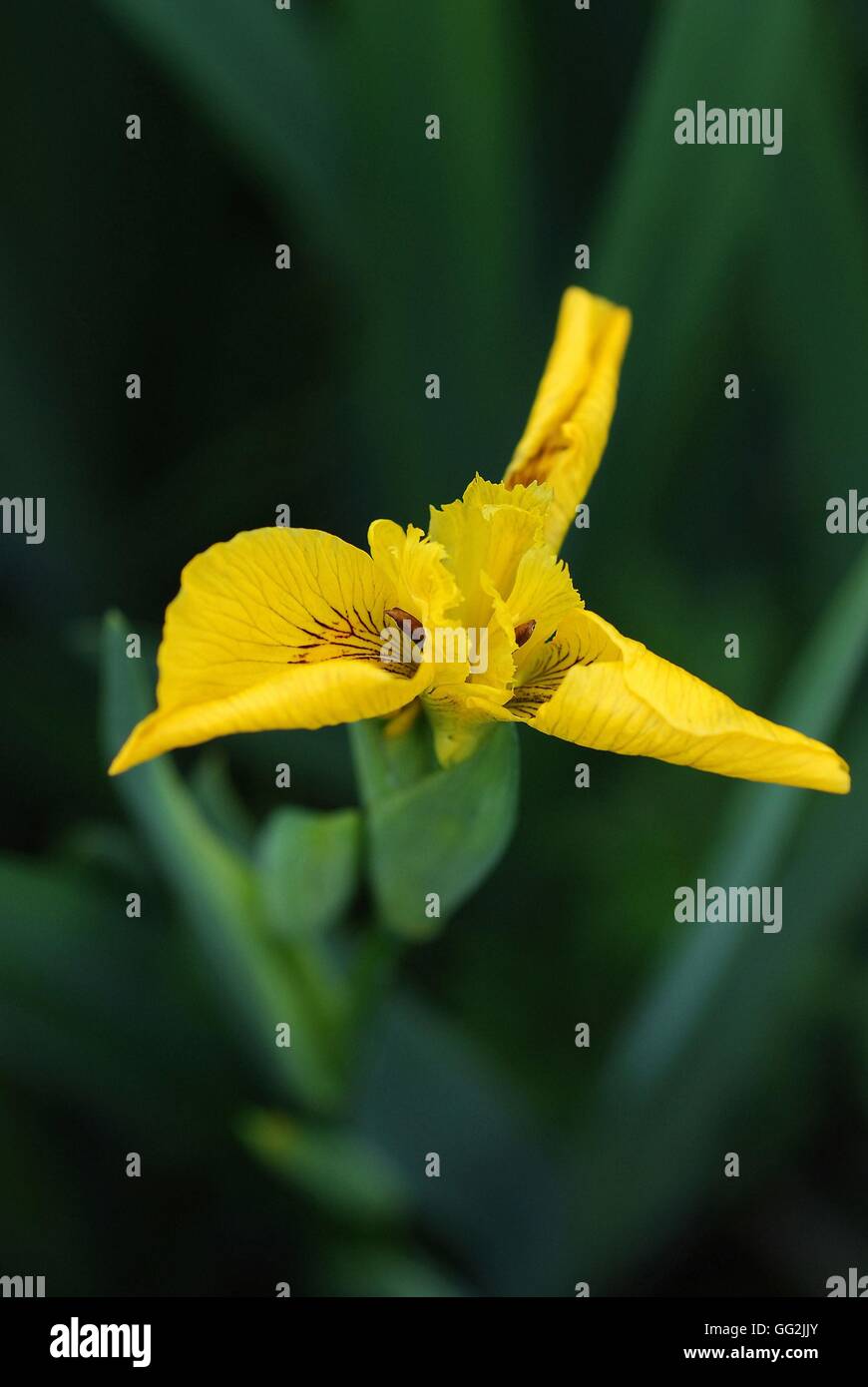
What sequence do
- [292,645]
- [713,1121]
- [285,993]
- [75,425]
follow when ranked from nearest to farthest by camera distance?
[292,645] → [285,993] → [713,1121] → [75,425]

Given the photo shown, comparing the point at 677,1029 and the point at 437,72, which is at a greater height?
the point at 437,72

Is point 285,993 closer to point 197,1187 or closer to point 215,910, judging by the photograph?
point 215,910

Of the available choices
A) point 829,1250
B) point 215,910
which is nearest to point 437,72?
point 215,910

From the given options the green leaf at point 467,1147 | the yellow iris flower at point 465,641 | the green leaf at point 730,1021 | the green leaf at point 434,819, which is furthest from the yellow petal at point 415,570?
the green leaf at point 467,1147

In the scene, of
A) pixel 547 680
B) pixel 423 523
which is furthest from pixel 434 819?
pixel 423 523

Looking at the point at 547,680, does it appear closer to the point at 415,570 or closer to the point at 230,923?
the point at 415,570

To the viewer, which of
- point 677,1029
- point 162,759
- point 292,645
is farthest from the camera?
point 677,1029

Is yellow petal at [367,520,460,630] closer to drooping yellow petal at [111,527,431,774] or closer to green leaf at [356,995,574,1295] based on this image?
drooping yellow petal at [111,527,431,774]

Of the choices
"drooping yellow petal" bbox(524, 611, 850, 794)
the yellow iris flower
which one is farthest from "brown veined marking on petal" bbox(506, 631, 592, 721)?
"drooping yellow petal" bbox(524, 611, 850, 794)
